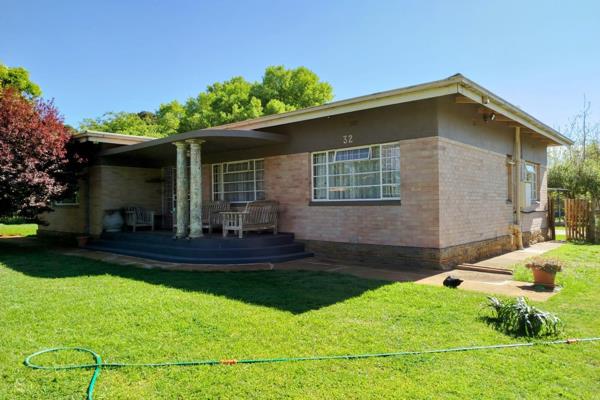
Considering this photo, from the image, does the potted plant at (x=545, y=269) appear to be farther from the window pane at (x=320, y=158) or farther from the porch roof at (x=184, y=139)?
the porch roof at (x=184, y=139)

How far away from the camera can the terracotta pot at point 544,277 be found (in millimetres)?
7078

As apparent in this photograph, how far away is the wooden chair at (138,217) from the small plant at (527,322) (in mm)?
12449

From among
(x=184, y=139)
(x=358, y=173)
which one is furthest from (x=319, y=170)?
(x=184, y=139)

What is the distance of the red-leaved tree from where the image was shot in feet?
38.8

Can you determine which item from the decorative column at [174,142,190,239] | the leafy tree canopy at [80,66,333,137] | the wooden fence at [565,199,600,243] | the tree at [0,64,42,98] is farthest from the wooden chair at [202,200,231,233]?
the leafy tree canopy at [80,66,333,137]

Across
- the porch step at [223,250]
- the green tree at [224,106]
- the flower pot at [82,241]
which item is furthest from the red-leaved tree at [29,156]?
the green tree at [224,106]

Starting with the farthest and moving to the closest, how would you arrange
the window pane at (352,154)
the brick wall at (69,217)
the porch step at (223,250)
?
1. the brick wall at (69,217)
2. the window pane at (352,154)
3. the porch step at (223,250)

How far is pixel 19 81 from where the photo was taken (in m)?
22.7

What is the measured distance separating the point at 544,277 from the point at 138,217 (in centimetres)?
1291

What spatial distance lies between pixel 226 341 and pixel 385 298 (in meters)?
2.82

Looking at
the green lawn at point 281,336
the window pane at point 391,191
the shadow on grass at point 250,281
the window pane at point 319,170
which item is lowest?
the green lawn at point 281,336

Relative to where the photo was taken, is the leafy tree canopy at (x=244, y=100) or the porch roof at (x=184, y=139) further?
the leafy tree canopy at (x=244, y=100)

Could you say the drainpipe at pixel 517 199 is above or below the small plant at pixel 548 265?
above

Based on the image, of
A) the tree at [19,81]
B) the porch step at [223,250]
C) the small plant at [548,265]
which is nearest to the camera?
the small plant at [548,265]
